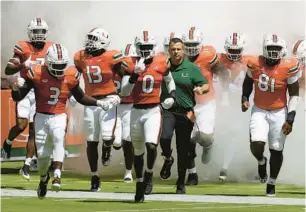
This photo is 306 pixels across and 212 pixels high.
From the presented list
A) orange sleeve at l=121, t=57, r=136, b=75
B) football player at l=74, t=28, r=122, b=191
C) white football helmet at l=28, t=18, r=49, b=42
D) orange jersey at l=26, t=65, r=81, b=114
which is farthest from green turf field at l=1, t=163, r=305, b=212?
white football helmet at l=28, t=18, r=49, b=42

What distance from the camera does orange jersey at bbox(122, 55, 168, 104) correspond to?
15453mm

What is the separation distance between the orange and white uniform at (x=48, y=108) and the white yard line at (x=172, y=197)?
0.98 metres

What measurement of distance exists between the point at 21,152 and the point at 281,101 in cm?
771

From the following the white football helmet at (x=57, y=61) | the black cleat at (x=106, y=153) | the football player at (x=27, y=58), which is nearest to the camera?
the white football helmet at (x=57, y=61)

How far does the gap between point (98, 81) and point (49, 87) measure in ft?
6.90

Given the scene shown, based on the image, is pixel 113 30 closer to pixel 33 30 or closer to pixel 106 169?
pixel 106 169

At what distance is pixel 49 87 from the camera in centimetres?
1522

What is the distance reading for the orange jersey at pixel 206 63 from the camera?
18312 millimetres

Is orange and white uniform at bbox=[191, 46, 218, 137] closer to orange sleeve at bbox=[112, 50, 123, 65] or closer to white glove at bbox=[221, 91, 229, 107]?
white glove at bbox=[221, 91, 229, 107]

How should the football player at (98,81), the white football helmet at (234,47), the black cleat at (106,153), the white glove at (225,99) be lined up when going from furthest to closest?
1. the white glove at (225,99)
2. the white football helmet at (234,47)
3. the black cleat at (106,153)
4. the football player at (98,81)

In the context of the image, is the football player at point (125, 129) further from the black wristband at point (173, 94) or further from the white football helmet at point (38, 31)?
the black wristband at point (173, 94)

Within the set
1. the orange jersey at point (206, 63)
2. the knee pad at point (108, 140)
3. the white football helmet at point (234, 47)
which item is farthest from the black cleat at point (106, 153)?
the white football helmet at point (234, 47)

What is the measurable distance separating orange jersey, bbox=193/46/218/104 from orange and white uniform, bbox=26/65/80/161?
3.43 metres

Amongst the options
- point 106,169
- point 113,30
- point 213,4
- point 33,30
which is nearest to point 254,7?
point 213,4
